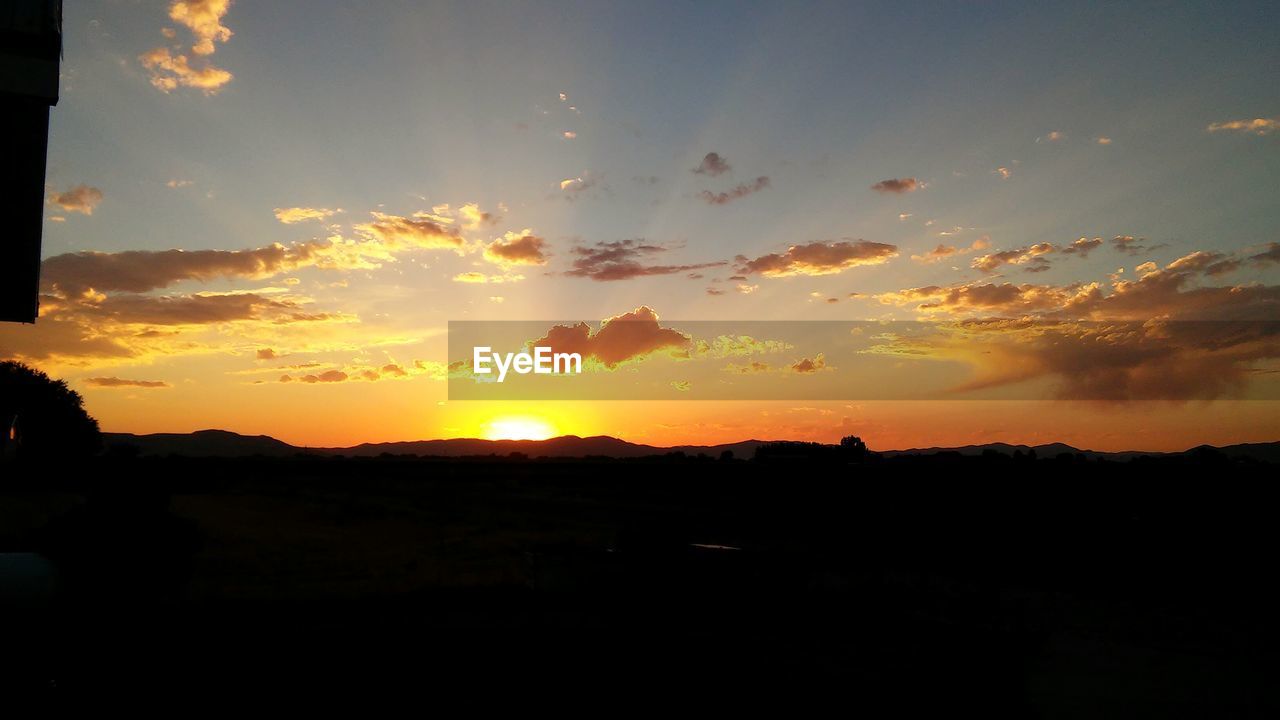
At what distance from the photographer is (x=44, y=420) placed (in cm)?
4075

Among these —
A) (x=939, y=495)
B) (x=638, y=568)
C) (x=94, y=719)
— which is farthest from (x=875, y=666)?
(x=939, y=495)

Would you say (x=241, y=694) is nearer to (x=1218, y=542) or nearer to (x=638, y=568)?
(x=638, y=568)

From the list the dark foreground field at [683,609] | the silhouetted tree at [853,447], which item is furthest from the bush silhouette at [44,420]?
the silhouetted tree at [853,447]

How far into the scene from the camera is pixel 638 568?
13.4 metres

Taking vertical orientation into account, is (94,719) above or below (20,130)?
below

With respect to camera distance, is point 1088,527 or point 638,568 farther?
point 1088,527

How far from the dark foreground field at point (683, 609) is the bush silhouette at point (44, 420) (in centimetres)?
1626

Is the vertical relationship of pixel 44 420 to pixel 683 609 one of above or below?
above

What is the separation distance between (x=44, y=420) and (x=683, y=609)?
138ft

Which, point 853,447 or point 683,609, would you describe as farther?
point 853,447

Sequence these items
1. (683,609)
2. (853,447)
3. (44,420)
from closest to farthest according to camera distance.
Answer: (683,609) → (44,420) → (853,447)

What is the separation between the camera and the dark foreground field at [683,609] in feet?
26.6

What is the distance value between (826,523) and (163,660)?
24.2 meters

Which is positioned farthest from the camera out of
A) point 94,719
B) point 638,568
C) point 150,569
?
point 638,568
